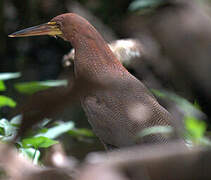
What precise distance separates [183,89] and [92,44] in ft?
5.91

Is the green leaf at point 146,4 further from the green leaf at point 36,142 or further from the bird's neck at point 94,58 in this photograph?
the green leaf at point 36,142

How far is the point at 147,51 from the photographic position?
509 cm

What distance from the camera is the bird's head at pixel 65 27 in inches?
149

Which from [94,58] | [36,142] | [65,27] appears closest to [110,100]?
[94,58]

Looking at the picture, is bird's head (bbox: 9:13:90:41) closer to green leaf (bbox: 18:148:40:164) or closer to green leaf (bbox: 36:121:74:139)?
green leaf (bbox: 36:121:74:139)

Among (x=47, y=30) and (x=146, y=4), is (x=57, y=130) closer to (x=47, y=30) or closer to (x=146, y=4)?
(x=47, y=30)

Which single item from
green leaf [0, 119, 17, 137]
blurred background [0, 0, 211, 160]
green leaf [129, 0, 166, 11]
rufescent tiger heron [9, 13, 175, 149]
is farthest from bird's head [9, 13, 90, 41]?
green leaf [129, 0, 166, 11]

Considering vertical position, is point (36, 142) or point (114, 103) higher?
point (114, 103)

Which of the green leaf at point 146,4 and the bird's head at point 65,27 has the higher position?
the bird's head at point 65,27

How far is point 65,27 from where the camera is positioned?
154 inches

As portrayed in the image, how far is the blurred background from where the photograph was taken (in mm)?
3336

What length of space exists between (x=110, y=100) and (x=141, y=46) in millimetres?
1770

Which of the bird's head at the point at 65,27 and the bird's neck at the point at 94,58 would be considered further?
the bird's head at the point at 65,27

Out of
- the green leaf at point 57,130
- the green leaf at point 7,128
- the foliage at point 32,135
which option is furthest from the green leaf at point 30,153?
the green leaf at point 57,130
